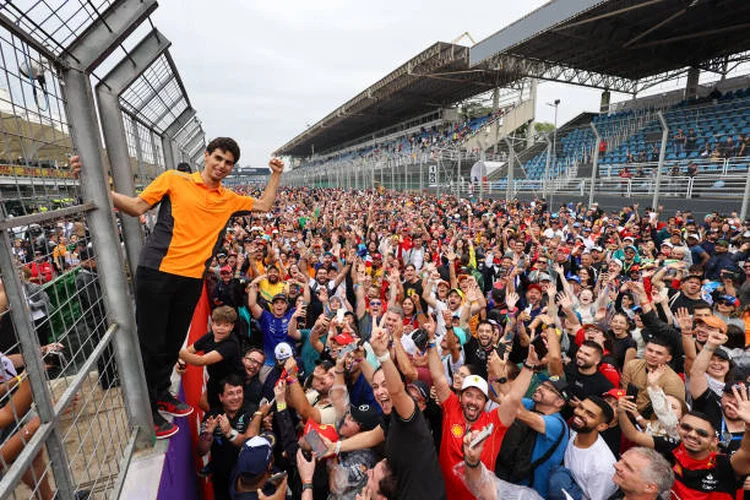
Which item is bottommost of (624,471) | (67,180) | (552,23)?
(624,471)

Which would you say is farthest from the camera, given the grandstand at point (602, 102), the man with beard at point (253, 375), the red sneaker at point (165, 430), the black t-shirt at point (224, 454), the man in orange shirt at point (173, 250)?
the grandstand at point (602, 102)

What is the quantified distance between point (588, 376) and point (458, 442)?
5.05ft

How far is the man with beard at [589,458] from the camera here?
2510 mm

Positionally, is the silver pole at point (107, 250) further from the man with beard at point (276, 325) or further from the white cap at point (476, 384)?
the man with beard at point (276, 325)

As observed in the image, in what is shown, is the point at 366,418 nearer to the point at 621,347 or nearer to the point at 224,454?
the point at 224,454

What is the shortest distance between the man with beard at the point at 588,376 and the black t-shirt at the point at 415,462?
5.37 feet

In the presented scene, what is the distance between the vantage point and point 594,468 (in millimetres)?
2541

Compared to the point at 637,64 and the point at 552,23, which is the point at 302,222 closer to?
the point at 552,23

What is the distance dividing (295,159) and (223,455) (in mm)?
94036

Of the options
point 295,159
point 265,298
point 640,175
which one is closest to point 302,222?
point 265,298

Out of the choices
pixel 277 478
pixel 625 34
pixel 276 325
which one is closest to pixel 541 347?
pixel 277 478

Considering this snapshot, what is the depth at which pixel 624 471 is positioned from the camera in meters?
2.27

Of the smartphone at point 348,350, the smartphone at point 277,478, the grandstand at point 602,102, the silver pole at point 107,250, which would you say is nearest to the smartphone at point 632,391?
the smartphone at point 348,350

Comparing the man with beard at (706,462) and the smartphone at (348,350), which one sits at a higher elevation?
the smartphone at (348,350)
